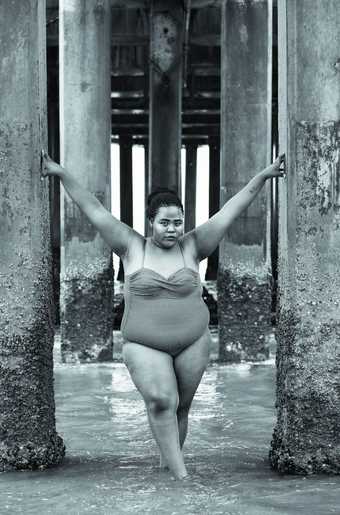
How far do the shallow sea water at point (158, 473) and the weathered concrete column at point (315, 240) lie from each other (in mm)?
265

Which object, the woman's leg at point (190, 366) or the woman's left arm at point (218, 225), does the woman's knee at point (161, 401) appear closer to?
the woman's leg at point (190, 366)

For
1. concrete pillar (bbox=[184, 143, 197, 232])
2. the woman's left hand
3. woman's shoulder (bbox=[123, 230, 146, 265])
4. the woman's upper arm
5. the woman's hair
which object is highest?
the woman's left hand

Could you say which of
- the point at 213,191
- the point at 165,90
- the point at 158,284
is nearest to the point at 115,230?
the point at 158,284

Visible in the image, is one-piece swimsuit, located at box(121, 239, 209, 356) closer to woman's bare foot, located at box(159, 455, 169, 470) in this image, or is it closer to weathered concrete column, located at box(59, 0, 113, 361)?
woman's bare foot, located at box(159, 455, 169, 470)

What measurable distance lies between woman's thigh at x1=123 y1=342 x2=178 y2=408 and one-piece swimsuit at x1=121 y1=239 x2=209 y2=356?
4 cm

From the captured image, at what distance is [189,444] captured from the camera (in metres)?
7.43

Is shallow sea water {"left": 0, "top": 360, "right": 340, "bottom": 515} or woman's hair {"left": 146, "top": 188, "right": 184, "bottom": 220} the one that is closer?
shallow sea water {"left": 0, "top": 360, "right": 340, "bottom": 515}

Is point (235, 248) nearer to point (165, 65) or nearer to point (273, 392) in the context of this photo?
point (273, 392)

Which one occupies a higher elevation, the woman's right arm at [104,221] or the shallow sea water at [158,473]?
the woman's right arm at [104,221]

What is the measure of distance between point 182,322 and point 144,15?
17694 mm

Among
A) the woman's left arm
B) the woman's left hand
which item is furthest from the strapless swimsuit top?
the woman's left hand

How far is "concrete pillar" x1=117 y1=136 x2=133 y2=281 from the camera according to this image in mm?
29812

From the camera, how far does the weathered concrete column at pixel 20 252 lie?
20.6 feet

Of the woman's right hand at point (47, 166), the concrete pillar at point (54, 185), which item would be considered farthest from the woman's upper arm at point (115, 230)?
the concrete pillar at point (54, 185)
